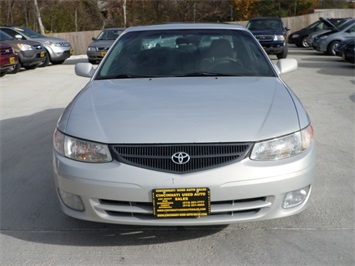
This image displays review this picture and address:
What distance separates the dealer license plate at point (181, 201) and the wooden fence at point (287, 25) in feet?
82.7

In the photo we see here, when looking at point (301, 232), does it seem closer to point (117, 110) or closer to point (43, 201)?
point (117, 110)

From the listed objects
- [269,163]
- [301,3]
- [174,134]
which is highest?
[174,134]

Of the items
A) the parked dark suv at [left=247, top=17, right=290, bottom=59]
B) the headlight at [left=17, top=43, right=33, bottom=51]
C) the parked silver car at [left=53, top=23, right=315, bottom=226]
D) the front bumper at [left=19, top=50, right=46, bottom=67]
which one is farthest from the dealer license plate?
the parked dark suv at [left=247, top=17, right=290, bottom=59]

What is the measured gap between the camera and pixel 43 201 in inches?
162

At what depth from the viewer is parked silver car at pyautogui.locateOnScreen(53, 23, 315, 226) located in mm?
2914

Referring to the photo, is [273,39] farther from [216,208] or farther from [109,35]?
[216,208]

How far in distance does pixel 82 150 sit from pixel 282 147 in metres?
1.36

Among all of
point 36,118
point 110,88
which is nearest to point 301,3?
point 36,118

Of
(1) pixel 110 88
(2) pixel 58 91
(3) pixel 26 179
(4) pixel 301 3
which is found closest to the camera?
(1) pixel 110 88

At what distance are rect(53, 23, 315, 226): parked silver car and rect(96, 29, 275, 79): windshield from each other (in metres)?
0.72

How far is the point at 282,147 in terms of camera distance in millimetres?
3066

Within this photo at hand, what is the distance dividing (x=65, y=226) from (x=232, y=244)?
1.33 metres

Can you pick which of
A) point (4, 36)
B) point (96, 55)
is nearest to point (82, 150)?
point (4, 36)

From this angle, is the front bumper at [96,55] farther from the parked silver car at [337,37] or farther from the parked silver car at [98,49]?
the parked silver car at [337,37]
